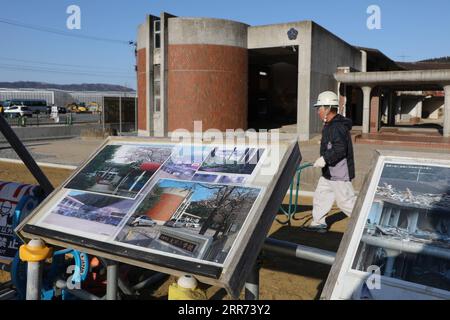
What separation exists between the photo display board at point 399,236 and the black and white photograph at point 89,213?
4.65 ft

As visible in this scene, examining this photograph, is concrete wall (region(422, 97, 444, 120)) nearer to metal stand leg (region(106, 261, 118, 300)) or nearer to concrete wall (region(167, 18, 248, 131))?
concrete wall (region(167, 18, 248, 131))

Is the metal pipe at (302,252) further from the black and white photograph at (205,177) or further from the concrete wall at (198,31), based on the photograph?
the concrete wall at (198,31)

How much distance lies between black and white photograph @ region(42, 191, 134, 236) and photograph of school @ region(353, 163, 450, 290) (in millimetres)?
1516

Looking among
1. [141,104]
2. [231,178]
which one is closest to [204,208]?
[231,178]

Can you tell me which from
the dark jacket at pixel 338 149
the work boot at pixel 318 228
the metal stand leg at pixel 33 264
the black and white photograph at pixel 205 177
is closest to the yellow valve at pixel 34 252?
the metal stand leg at pixel 33 264

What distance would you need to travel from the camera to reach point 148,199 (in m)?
2.90

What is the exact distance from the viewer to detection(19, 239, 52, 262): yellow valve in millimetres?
2826

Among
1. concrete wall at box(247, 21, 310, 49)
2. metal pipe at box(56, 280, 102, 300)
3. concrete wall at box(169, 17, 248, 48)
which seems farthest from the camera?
concrete wall at box(247, 21, 310, 49)

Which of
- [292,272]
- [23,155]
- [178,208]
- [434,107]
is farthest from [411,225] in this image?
[434,107]

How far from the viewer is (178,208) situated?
109 inches

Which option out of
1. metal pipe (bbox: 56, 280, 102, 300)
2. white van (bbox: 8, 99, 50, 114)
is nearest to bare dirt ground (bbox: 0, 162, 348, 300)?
metal pipe (bbox: 56, 280, 102, 300)

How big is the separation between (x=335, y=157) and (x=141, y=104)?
21853 mm

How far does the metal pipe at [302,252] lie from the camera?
292 centimetres
